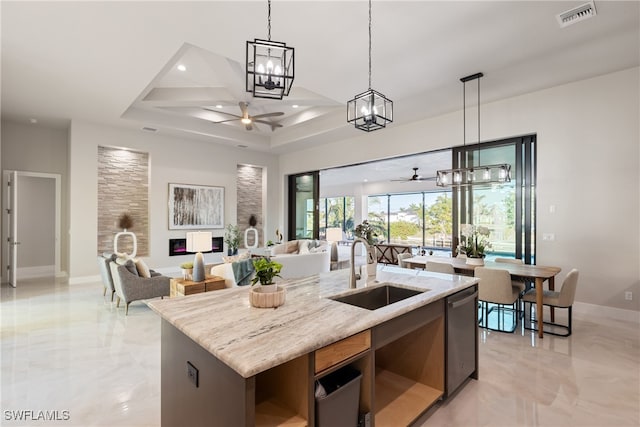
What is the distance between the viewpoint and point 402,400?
83.4 inches

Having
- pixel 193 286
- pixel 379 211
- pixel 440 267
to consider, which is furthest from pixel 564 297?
pixel 379 211

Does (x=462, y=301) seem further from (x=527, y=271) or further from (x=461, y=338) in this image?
(x=527, y=271)

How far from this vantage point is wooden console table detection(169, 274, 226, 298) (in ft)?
13.2

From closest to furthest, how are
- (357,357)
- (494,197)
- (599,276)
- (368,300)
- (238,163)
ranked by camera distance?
(357,357), (368,300), (599,276), (494,197), (238,163)

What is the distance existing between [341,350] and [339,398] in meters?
0.21

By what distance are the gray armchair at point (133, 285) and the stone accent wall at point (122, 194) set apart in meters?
2.80

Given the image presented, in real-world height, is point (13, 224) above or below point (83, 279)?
above

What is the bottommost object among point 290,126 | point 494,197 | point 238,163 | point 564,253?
point 564,253

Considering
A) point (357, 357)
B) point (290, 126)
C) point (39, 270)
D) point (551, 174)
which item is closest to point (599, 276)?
point (551, 174)

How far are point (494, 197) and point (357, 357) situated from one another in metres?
4.95

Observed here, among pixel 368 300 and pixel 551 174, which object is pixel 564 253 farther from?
pixel 368 300

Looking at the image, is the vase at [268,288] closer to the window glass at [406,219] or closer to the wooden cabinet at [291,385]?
the wooden cabinet at [291,385]

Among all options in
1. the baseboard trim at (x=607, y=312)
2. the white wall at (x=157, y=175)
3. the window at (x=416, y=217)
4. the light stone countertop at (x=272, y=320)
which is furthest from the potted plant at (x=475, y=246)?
the window at (x=416, y=217)

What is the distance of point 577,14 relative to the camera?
2988 mm
